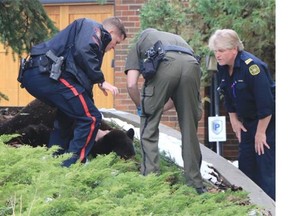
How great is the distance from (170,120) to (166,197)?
23.4 feet

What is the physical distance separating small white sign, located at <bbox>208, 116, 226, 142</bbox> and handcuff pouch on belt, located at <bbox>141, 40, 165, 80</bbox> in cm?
374

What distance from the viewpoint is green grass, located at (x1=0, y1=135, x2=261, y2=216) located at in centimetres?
387

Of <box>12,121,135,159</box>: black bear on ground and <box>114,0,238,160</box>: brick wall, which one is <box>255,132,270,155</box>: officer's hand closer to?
<box>12,121,135,159</box>: black bear on ground

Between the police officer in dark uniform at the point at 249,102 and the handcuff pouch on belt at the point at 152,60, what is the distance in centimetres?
86

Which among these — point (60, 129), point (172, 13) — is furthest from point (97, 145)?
point (172, 13)

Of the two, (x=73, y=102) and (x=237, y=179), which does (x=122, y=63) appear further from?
(x=73, y=102)

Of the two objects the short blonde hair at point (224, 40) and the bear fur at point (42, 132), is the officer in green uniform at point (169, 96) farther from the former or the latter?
the bear fur at point (42, 132)

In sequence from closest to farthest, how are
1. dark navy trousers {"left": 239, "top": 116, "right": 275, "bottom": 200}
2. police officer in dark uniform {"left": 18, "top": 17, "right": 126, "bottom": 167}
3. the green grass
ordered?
the green grass, police officer in dark uniform {"left": 18, "top": 17, "right": 126, "bottom": 167}, dark navy trousers {"left": 239, "top": 116, "right": 275, "bottom": 200}

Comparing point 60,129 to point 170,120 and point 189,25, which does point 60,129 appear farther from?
point 170,120

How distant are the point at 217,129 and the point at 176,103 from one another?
12.3ft

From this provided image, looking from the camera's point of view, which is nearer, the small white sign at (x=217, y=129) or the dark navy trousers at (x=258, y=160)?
the dark navy trousers at (x=258, y=160)

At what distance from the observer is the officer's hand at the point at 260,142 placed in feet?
22.7

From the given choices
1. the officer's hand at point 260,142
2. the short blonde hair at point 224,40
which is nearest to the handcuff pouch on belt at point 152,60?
the short blonde hair at point 224,40

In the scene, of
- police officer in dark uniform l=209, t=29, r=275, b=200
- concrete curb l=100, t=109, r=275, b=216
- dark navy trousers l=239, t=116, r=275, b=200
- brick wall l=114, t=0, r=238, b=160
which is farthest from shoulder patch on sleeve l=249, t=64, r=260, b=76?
brick wall l=114, t=0, r=238, b=160
